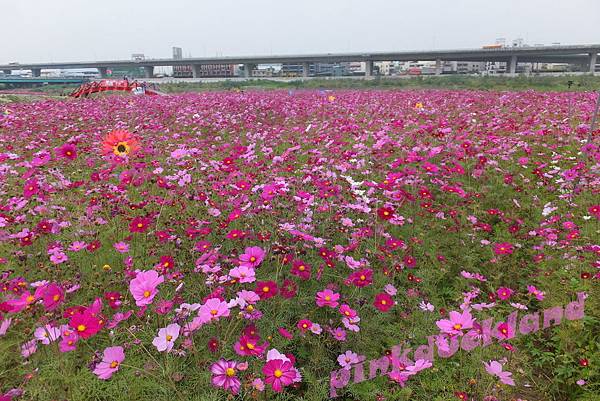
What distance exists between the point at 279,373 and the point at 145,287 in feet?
2.25

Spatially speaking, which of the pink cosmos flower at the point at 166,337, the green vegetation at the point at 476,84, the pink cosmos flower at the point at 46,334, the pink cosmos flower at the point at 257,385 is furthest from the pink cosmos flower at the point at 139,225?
the green vegetation at the point at 476,84

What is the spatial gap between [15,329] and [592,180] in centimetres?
504

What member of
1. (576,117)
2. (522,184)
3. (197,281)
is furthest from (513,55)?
(197,281)

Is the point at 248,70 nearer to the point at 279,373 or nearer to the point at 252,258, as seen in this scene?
the point at 252,258

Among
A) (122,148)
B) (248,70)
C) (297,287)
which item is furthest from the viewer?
(248,70)

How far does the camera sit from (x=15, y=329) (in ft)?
7.27

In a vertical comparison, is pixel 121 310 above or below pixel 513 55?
below

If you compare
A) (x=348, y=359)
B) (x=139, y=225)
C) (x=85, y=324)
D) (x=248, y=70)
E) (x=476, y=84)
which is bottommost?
(x=348, y=359)

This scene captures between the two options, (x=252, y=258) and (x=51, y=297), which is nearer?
(x=51, y=297)

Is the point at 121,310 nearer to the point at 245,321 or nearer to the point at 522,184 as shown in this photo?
the point at 245,321

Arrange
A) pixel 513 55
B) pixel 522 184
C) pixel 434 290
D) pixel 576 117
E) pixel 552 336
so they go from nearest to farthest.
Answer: pixel 552 336, pixel 434 290, pixel 522 184, pixel 576 117, pixel 513 55

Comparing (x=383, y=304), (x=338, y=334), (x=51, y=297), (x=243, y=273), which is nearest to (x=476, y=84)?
(x=383, y=304)

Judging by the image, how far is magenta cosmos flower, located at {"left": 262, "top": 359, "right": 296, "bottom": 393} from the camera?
140 cm

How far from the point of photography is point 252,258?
1.91 metres
